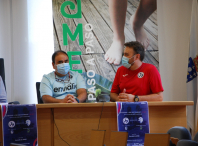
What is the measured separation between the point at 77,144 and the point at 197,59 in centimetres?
228

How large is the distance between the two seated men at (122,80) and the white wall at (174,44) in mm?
1257

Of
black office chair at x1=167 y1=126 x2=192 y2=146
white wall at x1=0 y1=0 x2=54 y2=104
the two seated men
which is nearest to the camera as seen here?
black office chair at x1=167 y1=126 x2=192 y2=146

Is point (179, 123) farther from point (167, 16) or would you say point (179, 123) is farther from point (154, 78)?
point (167, 16)

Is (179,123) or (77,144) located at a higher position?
(179,123)

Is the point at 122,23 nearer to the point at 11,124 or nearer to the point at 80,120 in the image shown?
the point at 80,120

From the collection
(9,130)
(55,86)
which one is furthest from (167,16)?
(9,130)

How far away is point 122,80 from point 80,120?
2.96 ft

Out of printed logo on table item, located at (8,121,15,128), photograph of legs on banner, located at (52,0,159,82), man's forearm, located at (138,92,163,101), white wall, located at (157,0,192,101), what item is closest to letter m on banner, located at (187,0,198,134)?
white wall, located at (157,0,192,101)

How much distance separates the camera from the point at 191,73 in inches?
127

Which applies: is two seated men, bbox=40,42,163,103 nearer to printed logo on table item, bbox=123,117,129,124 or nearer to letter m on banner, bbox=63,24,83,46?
printed logo on table item, bbox=123,117,129,124

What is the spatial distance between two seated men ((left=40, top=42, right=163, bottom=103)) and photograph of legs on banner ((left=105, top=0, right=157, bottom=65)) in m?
1.03

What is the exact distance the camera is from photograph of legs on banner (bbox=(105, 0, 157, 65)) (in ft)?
11.5

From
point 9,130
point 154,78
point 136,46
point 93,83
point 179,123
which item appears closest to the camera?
point 9,130

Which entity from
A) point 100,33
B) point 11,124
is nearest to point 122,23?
point 100,33
